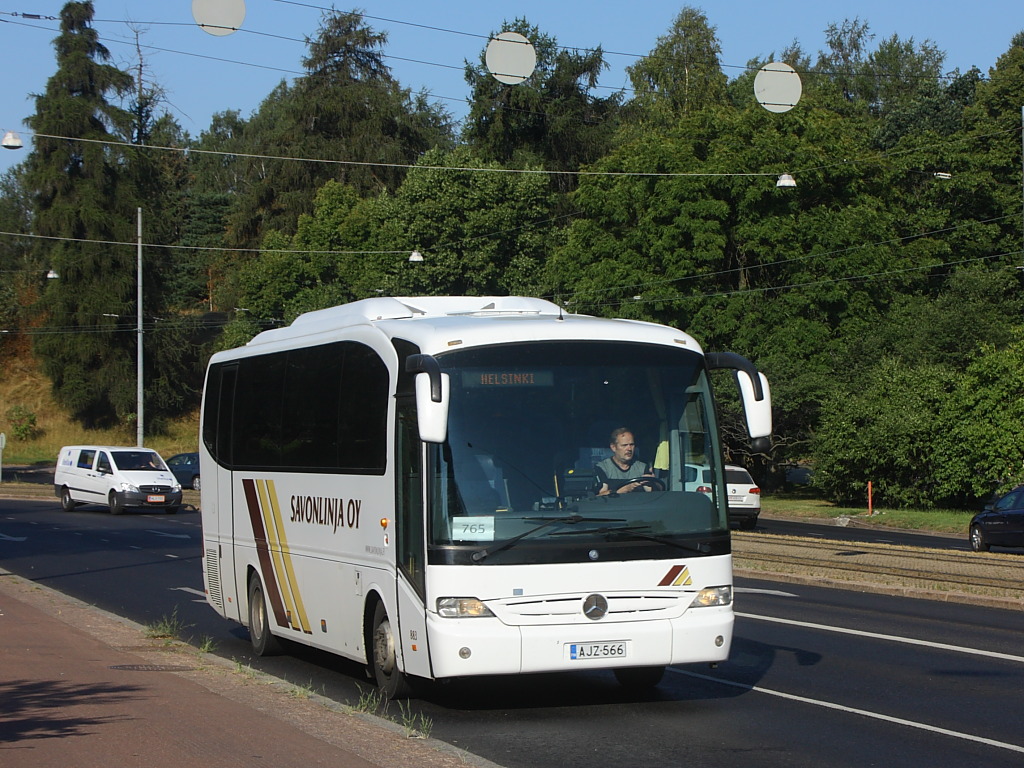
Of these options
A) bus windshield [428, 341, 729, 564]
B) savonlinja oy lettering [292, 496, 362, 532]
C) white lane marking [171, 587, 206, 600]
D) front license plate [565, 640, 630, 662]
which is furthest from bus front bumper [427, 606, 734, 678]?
white lane marking [171, 587, 206, 600]

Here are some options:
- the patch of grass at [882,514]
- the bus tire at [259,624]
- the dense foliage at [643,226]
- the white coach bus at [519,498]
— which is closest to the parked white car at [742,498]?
the patch of grass at [882,514]

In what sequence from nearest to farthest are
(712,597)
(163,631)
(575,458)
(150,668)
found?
(575,458), (712,597), (150,668), (163,631)

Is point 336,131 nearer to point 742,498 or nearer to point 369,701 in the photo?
point 742,498

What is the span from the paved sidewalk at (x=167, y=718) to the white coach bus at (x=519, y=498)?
3.30ft

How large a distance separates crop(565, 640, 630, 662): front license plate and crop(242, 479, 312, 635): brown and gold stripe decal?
339 cm

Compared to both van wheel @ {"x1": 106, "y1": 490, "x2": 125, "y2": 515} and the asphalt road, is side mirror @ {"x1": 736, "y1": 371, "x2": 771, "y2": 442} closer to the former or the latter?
the asphalt road

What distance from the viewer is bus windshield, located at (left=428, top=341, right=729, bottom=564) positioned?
9367 mm

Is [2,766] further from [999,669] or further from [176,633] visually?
[999,669]

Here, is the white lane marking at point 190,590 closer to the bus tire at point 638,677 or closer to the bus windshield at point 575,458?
the bus tire at point 638,677

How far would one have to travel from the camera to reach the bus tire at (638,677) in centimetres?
1049

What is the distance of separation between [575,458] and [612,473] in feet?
0.92

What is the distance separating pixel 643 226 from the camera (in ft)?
162

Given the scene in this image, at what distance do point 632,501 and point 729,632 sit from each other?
1.17 m

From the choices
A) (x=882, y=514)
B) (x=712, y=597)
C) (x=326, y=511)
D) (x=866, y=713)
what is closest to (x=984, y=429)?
(x=882, y=514)
